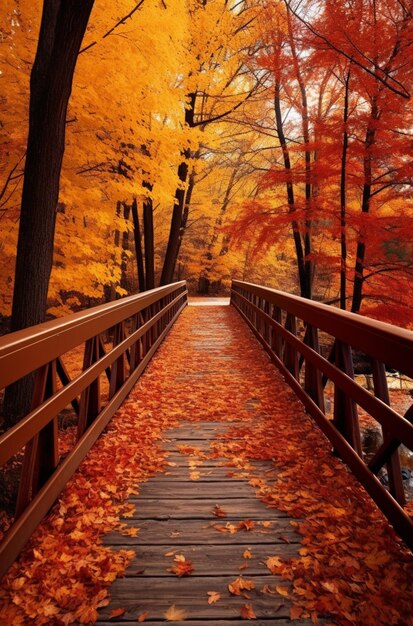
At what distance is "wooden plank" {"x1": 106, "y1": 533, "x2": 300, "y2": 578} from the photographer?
238 centimetres

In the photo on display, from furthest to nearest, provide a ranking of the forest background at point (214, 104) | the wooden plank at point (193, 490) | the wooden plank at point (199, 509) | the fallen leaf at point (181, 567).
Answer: the forest background at point (214, 104), the wooden plank at point (193, 490), the wooden plank at point (199, 509), the fallen leaf at point (181, 567)

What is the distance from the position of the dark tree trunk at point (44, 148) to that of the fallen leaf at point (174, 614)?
4039 millimetres

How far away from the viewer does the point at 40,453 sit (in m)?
2.88

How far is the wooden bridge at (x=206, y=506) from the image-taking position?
2137mm

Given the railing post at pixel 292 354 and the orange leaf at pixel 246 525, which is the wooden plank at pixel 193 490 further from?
the railing post at pixel 292 354

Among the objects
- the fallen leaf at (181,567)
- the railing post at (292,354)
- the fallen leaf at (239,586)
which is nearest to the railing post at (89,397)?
the fallen leaf at (181,567)

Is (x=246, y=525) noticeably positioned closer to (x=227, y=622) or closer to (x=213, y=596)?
(x=213, y=596)

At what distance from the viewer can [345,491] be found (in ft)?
10.4

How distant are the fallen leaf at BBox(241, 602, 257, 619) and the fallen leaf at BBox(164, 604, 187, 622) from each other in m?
0.29

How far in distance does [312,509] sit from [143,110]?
863cm

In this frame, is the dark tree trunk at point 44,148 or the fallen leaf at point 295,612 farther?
the dark tree trunk at point 44,148

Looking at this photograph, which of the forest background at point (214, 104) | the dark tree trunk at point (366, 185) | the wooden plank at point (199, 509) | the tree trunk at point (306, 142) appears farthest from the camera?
the tree trunk at point (306, 142)

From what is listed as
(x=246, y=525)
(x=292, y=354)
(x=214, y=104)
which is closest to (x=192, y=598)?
(x=246, y=525)

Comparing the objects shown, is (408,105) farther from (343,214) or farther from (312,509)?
(312,509)
